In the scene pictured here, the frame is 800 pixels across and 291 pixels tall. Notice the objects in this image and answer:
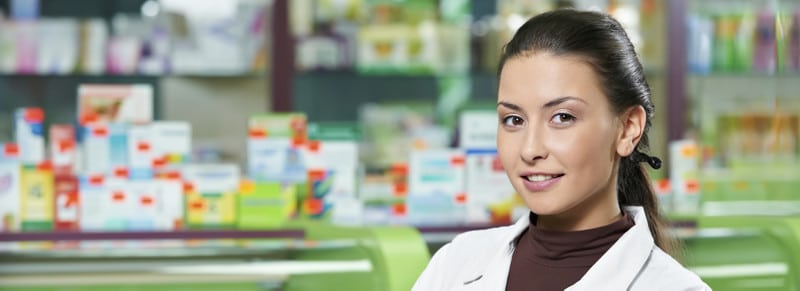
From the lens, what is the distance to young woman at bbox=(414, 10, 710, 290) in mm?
1519

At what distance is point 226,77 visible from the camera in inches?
178

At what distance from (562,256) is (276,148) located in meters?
1.68

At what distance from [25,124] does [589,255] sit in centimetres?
190

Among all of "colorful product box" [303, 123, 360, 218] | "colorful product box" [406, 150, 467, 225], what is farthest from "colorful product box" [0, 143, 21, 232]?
"colorful product box" [406, 150, 467, 225]

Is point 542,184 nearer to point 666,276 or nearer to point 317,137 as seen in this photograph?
point 666,276

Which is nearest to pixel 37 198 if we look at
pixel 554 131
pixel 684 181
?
pixel 684 181

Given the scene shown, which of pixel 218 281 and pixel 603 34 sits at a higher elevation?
pixel 603 34

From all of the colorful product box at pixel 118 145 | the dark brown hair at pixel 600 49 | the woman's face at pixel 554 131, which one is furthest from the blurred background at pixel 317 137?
the woman's face at pixel 554 131

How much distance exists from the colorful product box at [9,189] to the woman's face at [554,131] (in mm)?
1799

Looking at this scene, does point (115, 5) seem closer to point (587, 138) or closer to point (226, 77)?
point (226, 77)

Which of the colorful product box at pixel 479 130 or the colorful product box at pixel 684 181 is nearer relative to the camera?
the colorful product box at pixel 479 130

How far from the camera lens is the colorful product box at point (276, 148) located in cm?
317

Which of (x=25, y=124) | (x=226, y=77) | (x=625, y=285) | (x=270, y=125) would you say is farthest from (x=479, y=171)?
(x=625, y=285)

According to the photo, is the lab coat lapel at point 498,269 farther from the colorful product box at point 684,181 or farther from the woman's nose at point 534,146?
the colorful product box at point 684,181
